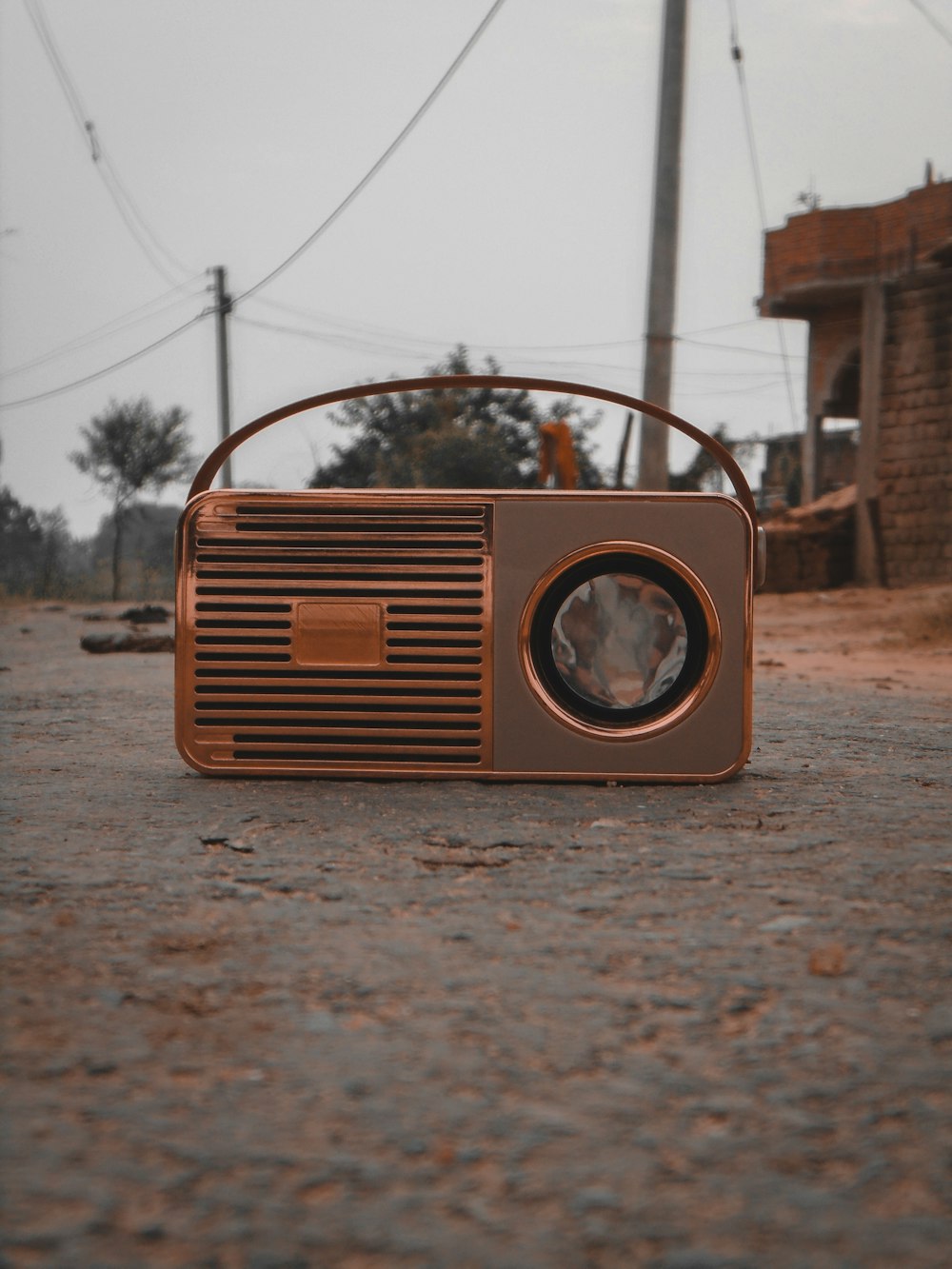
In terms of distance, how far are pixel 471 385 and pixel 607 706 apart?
0.59 m

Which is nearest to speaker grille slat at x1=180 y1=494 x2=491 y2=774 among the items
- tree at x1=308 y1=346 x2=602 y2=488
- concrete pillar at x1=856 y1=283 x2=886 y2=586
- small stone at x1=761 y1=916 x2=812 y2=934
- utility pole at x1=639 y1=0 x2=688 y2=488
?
small stone at x1=761 y1=916 x2=812 y2=934

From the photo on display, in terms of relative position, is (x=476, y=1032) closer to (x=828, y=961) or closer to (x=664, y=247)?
(x=828, y=961)

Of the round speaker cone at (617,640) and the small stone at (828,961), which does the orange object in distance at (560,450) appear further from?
the small stone at (828,961)

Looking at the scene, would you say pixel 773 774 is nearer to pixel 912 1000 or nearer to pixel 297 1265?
pixel 912 1000

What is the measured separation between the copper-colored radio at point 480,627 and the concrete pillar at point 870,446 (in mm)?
9744

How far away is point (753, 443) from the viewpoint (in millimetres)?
24969

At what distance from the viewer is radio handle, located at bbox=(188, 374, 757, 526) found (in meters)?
1.75

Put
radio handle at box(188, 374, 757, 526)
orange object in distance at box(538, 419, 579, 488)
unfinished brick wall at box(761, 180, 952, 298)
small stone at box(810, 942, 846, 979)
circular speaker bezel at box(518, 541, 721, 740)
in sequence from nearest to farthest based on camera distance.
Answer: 1. small stone at box(810, 942, 846, 979)
2. circular speaker bezel at box(518, 541, 721, 740)
3. radio handle at box(188, 374, 757, 526)
4. orange object in distance at box(538, 419, 579, 488)
5. unfinished brick wall at box(761, 180, 952, 298)

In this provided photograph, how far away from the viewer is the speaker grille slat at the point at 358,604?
1645mm

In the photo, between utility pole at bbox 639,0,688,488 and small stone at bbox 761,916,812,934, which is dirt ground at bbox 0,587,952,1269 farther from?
utility pole at bbox 639,0,688,488

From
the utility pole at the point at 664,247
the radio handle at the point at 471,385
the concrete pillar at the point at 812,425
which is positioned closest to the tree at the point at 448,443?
the concrete pillar at the point at 812,425

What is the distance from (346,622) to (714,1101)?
105cm

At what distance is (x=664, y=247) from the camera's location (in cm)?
735

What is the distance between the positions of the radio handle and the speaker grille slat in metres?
0.15
